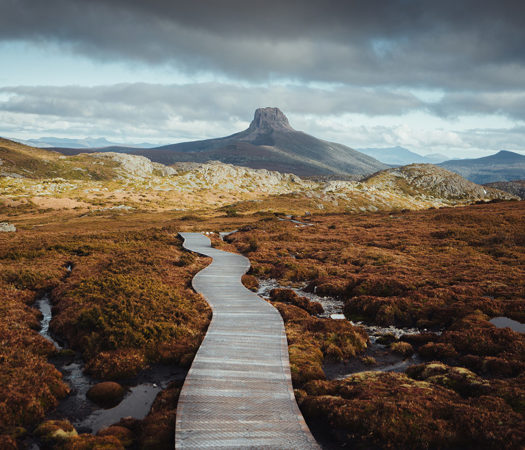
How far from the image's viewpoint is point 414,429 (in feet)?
28.3

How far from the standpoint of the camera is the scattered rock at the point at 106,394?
37.1 feet

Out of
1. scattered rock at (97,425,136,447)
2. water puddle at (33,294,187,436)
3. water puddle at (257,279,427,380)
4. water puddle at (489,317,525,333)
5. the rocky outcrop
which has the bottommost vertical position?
water puddle at (33,294,187,436)

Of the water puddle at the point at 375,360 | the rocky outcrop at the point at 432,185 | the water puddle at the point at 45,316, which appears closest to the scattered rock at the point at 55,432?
the water puddle at the point at 45,316

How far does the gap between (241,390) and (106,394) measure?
5291 mm

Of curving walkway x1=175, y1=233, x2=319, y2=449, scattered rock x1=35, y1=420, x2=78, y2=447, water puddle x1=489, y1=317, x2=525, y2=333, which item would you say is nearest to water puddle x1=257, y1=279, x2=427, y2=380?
curving walkway x1=175, y1=233, x2=319, y2=449

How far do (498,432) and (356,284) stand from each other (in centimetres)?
1645

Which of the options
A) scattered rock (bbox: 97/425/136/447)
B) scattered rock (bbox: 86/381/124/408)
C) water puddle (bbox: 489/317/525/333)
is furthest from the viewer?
water puddle (bbox: 489/317/525/333)

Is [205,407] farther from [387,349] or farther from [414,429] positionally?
[387,349]

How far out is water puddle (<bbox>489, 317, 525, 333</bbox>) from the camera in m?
15.6

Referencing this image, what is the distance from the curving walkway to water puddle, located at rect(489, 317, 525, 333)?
11447 mm

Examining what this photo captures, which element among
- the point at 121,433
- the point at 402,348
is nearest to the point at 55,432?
the point at 121,433

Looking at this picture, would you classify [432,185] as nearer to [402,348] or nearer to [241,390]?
[402,348]

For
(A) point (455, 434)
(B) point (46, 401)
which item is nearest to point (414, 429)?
(A) point (455, 434)

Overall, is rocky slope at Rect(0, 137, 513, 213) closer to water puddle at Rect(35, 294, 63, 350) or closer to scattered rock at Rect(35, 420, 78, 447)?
water puddle at Rect(35, 294, 63, 350)
